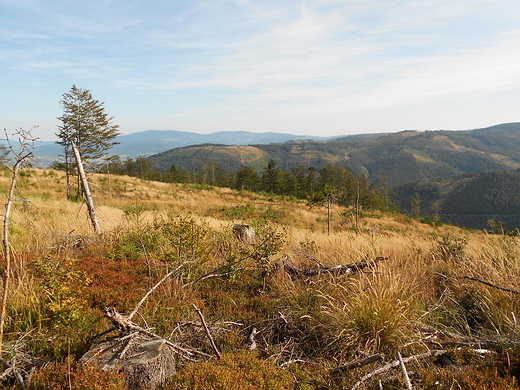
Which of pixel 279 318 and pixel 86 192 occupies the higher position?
pixel 86 192

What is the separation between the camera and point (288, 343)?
3.36 m

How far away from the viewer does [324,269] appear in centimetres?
467

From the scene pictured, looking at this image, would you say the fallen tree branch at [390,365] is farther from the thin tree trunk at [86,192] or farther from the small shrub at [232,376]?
the thin tree trunk at [86,192]

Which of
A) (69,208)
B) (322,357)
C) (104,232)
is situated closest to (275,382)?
(322,357)

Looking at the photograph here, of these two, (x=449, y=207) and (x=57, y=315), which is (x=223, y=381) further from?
(x=449, y=207)

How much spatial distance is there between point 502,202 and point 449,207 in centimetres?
2021

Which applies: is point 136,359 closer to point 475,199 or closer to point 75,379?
point 75,379

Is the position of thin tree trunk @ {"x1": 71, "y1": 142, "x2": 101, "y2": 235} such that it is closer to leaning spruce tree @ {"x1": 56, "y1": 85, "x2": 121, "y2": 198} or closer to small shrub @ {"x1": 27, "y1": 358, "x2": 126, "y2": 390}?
small shrub @ {"x1": 27, "y1": 358, "x2": 126, "y2": 390}

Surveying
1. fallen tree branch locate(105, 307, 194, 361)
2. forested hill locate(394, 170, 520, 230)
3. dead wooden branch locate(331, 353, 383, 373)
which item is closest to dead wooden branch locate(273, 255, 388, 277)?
dead wooden branch locate(331, 353, 383, 373)

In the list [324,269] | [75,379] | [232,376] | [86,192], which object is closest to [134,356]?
[75,379]

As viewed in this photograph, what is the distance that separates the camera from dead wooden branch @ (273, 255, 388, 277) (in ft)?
14.7

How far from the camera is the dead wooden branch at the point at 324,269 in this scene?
177 inches

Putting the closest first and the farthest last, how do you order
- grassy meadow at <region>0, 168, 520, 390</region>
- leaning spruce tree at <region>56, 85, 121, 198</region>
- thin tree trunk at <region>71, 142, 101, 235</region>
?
grassy meadow at <region>0, 168, 520, 390</region> < thin tree trunk at <region>71, 142, 101, 235</region> < leaning spruce tree at <region>56, 85, 121, 198</region>

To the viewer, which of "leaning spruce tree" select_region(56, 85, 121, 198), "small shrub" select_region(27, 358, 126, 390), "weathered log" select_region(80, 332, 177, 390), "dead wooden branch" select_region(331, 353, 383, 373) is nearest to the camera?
"small shrub" select_region(27, 358, 126, 390)
